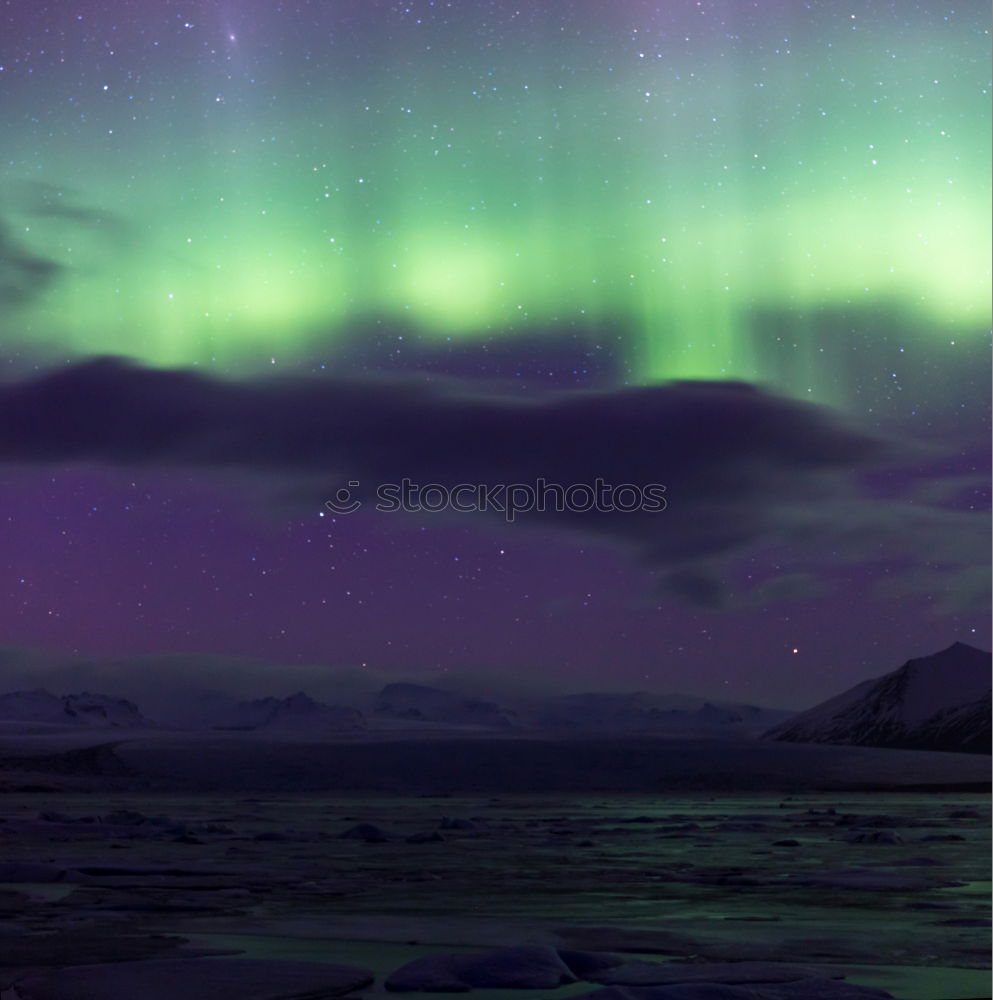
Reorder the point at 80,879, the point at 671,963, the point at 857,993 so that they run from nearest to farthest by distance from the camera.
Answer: the point at 857,993 → the point at 671,963 → the point at 80,879

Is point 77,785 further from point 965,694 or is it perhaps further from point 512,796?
point 965,694

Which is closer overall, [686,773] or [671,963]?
[671,963]

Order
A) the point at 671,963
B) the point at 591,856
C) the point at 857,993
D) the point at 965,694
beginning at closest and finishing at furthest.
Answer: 1. the point at 857,993
2. the point at 671,963
3. the point at 591,856
4. the point at 965,694

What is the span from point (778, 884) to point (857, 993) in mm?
6493

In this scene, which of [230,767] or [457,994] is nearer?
[457,994]

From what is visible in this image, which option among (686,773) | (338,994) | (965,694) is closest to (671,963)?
(338,994)

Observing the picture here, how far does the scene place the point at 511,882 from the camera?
14.3m

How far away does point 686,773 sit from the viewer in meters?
49.0

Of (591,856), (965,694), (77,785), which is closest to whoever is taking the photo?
(591,856)

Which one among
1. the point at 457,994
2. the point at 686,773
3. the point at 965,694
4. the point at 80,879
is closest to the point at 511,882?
the point at 80,879

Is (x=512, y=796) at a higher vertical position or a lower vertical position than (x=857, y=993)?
lower

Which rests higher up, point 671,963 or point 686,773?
point 671,963

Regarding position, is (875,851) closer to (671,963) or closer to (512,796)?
(671,963)

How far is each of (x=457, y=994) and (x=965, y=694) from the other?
486 feet
